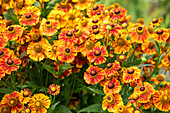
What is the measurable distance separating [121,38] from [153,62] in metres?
0.28

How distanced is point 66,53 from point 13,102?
0.27 metres

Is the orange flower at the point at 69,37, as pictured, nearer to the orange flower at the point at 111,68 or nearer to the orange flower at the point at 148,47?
the orange flower at the point at 111,68

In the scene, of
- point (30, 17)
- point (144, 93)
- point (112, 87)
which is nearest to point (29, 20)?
point (30, 17)

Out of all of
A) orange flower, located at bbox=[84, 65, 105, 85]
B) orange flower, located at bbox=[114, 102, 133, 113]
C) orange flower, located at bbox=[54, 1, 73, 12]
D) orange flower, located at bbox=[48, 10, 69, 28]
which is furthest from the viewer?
orange flower, located at bbox=[54, 1, 73, 12]

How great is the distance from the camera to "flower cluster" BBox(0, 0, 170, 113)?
0.78 metres

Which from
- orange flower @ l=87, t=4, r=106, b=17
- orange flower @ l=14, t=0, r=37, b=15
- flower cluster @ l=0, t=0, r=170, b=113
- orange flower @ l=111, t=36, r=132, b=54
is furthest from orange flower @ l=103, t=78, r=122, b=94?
orange flower @ l=14, t=0, r=37, b=15

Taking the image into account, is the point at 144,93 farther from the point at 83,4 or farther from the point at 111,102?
the point at 83,4

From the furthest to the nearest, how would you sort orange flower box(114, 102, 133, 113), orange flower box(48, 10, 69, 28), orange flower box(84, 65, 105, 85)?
orange flower box(48, 10, 69, 28)
orange flower box(84, 65, 105, 85)
orange flower box(114, 102, 133, 113)

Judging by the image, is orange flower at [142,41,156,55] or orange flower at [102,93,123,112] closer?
orange flower at [102,93,123,112]

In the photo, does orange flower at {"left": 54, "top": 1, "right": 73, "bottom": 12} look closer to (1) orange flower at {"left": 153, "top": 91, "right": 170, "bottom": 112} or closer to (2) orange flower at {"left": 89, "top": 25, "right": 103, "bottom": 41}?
(2) orange flower at {"left": 89, "top": 25, "right": 103, "bottom": 41}

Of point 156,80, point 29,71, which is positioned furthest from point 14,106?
point 156,80

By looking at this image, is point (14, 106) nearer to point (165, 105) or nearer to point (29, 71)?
point (29, 71)

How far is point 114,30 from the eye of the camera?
0.86 m

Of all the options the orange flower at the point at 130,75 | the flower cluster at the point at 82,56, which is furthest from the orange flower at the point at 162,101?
the orange flower at the point at 130,75
